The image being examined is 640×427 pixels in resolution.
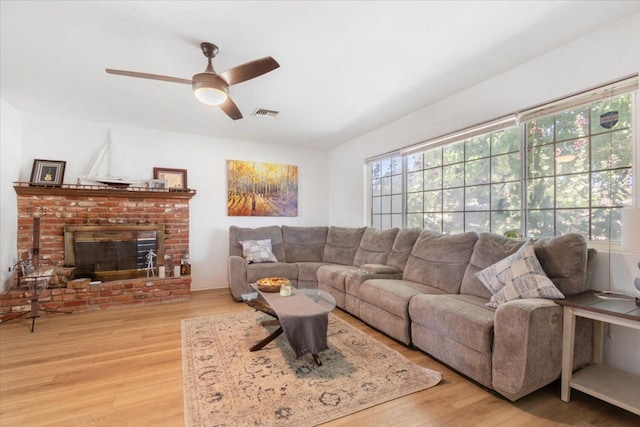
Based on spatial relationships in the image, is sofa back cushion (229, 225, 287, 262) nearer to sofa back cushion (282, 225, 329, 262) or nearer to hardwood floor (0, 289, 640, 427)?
sofa back cushion (282, 225, 329, 262)

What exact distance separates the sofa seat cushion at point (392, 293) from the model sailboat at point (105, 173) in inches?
141

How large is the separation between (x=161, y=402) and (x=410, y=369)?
5.65 ft

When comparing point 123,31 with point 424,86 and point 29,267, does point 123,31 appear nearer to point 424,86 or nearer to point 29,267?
point 424,86

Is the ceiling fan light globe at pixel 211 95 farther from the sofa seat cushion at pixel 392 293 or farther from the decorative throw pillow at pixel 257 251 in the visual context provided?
the decorative throw pillow at pixel 257 251

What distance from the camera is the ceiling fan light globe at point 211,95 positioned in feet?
7.18

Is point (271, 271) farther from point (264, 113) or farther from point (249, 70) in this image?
point (249, 70)

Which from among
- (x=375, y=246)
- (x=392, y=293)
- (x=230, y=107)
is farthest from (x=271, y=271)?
(x=230, y=107)

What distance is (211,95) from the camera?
226 cm

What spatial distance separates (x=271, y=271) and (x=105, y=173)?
108 inches

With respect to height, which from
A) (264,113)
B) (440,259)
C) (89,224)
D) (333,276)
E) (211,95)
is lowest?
(333,276)

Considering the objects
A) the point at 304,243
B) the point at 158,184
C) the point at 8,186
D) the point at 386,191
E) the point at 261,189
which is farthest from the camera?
the point at 261,189

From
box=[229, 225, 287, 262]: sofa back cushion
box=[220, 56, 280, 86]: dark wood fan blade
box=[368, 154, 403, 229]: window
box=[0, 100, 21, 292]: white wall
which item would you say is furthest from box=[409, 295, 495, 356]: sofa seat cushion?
box=[0, 100, 21, 292]: white wall

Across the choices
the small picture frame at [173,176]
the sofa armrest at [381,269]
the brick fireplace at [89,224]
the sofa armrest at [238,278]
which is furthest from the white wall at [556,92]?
the brick fireplace at [89,224]

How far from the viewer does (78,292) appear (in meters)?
3.56
